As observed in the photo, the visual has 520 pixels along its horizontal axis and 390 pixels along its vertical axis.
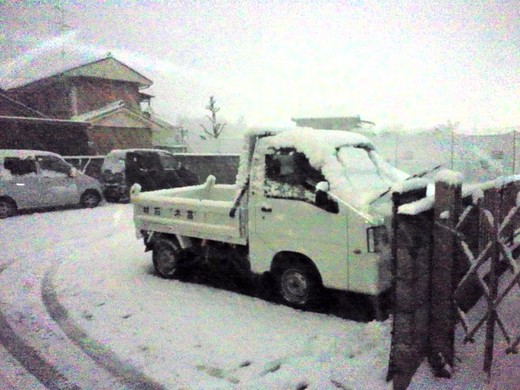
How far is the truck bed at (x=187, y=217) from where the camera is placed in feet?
17.9

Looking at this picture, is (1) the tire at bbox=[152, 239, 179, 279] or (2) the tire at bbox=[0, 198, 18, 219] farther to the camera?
(2) the tire at bbox=[0, 198, 18, 219]

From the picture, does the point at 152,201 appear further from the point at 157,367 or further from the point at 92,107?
the point at 92,107

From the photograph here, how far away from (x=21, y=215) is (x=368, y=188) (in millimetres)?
11357

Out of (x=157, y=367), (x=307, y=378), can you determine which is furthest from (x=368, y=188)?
(x=157, y=367)

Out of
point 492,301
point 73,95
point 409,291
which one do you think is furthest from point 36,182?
point 73,95

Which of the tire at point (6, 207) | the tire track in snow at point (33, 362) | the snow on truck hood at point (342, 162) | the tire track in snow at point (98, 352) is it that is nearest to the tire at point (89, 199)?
the tire at point (6, 207)

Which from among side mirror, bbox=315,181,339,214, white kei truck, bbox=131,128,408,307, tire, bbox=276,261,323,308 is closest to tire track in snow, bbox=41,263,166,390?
white kei truck, bbox=131,128,408,307

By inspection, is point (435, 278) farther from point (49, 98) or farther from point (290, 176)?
point (49, 98)

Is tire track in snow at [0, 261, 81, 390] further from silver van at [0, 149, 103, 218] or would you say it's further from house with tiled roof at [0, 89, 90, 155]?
house with tiled roof at [0, 89, 90, 155]

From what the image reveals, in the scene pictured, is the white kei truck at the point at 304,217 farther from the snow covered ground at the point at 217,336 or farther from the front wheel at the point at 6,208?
the front wheel at the point at 6,208

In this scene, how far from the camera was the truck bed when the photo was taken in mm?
5445

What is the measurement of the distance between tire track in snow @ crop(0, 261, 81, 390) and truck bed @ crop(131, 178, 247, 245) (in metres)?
2.41

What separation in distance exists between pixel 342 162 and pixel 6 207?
35.1 feet

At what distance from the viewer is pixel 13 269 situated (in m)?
6.91
